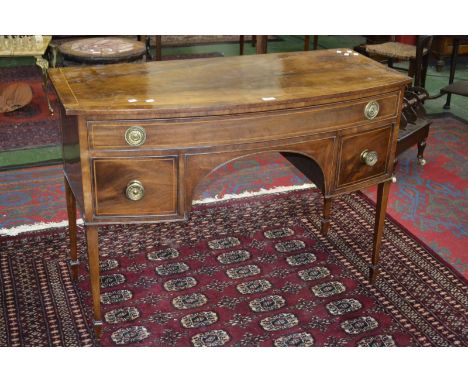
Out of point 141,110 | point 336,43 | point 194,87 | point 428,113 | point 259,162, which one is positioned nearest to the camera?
point 141,110

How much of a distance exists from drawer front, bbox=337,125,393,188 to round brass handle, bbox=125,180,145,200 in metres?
0.87

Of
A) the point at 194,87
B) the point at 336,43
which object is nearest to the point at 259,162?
the point at 194,87

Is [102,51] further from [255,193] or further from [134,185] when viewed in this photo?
[134,185]

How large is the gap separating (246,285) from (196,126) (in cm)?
106

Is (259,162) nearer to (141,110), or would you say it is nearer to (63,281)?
(63,281)

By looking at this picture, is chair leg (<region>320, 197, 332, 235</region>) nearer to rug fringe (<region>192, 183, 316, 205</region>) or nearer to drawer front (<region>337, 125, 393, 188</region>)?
rug fringe (<region>192, 183, 316, 205</region>)

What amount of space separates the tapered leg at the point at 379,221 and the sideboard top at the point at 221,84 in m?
0.53

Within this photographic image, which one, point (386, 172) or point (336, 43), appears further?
point (336, 43)

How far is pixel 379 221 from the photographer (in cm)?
317

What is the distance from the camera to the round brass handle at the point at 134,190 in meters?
2.51

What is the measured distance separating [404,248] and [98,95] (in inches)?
75.9

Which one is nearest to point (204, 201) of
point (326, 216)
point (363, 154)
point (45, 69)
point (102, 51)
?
point (326, 216)

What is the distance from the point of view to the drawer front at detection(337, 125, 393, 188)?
2824 millimetres

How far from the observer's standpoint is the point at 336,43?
8.16m
